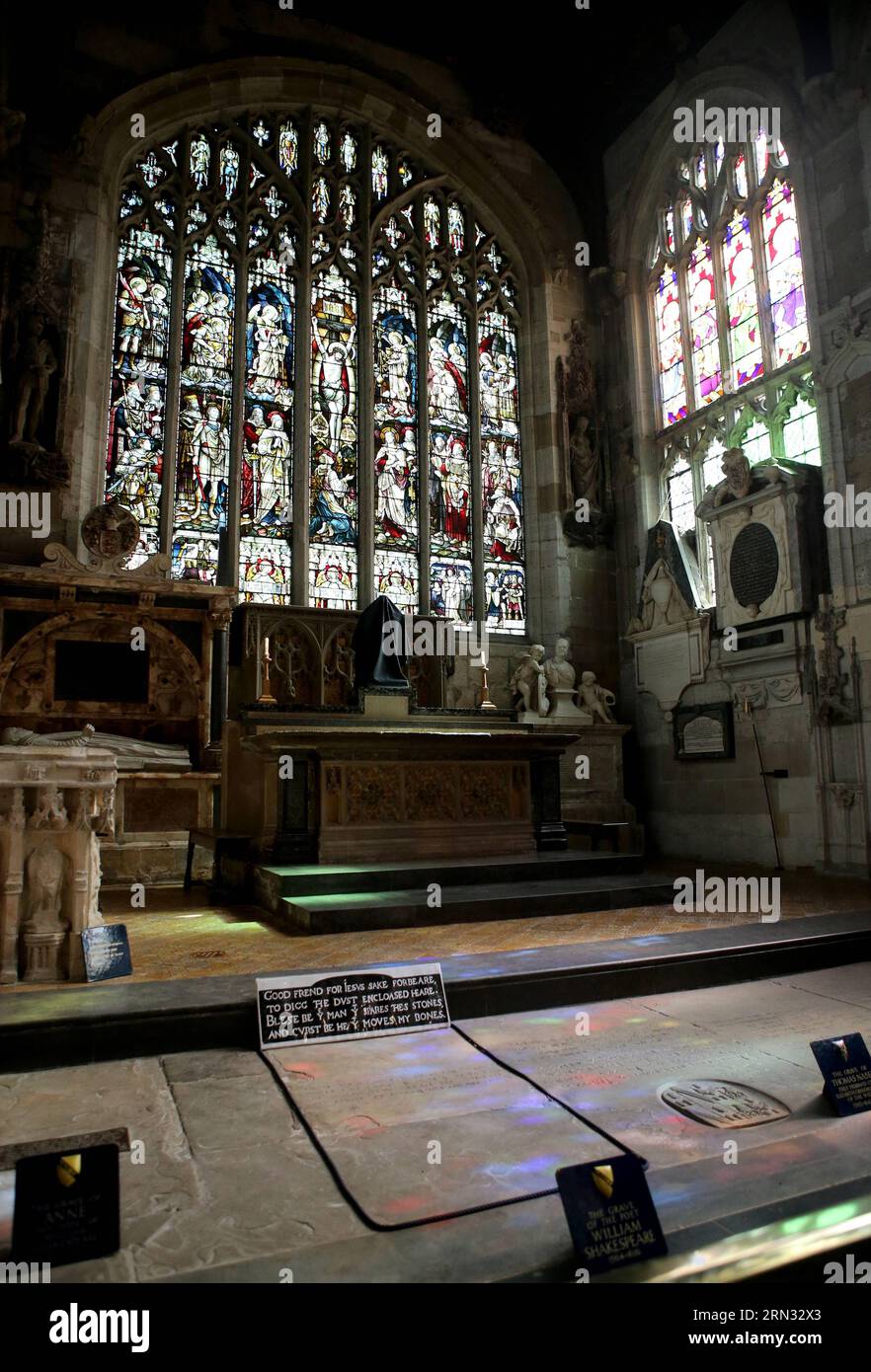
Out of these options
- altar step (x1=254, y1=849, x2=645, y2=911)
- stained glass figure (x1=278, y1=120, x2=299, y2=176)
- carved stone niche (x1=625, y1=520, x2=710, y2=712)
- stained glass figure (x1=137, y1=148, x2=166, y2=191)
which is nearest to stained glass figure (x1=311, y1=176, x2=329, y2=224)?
stained glass figure (x1=278, y1=120, x2=299, y2=176)

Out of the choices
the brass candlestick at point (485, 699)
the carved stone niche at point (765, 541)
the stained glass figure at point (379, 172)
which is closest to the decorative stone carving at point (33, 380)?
the stained glass figure at point (379, 172)

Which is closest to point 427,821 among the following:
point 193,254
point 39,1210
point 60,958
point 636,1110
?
point 60,958

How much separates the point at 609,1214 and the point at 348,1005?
1969 mm

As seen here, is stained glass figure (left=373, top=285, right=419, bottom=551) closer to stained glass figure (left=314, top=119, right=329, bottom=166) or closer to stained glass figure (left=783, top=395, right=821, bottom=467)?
stained glass figure (left=314, top=119, right=329, bottom=166)

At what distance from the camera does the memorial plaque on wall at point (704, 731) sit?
1044cm

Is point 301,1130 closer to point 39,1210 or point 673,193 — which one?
point 39,1210

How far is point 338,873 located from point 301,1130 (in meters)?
3.53

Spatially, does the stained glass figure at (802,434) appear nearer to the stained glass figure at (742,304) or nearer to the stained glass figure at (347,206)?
the stained glass figure at (742,304)

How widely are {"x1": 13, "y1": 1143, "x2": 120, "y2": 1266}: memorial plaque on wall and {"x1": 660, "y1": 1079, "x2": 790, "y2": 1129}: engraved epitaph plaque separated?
183cm

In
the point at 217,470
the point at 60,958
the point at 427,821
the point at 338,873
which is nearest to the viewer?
the point at 60,958

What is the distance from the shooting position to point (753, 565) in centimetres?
1002

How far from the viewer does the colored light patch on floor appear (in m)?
2.27

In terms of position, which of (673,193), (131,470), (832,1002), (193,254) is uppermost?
(673,193)

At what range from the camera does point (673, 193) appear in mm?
12578
